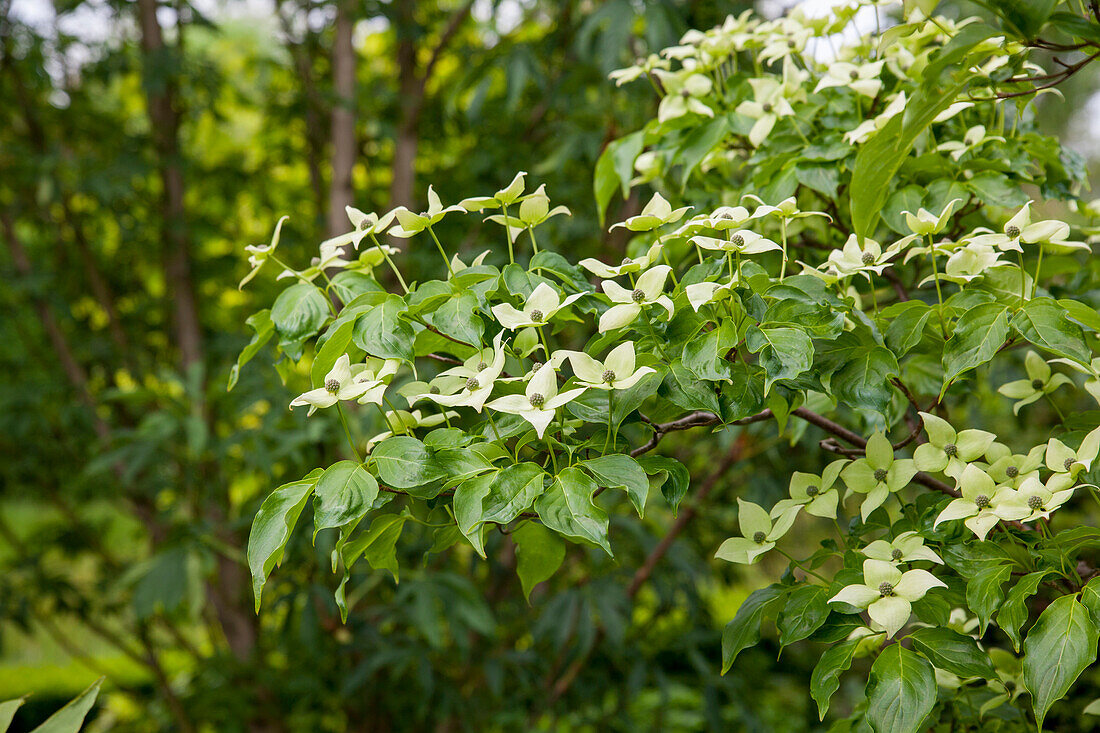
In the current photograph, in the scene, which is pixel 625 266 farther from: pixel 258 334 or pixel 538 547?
pixel 258 334

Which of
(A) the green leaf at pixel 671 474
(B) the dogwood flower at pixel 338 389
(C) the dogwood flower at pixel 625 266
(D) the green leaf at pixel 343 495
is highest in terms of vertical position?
(C) the dogwood flower at pixel 625 266

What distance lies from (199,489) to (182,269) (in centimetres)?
55

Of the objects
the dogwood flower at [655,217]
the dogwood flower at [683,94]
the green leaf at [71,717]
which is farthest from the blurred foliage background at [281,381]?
the dogwood flower at [655,217]

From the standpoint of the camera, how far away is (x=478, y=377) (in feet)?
2.03

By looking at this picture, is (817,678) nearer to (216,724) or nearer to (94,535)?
(216,724)

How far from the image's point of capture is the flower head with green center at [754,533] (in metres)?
0.70

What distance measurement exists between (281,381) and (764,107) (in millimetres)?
1034

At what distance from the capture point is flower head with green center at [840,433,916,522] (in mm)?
716

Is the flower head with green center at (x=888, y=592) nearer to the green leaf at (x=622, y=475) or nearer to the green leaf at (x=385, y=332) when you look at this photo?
the green leaf at (x=622, y=475)

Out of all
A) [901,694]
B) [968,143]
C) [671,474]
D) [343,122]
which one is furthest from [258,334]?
[343,122]

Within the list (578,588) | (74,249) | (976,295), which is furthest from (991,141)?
(74,249)

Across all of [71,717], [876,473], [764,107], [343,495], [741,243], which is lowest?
[71,717]

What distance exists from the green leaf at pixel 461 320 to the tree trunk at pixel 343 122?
1088mm

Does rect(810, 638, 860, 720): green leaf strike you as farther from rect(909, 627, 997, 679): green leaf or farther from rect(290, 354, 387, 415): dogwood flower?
rect(290, 354, 387, 415): dogwood flower
